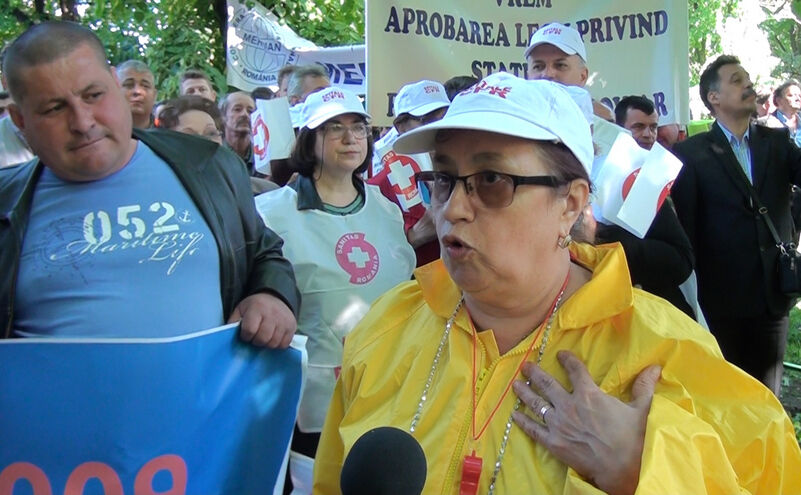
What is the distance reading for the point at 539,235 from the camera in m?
1.97

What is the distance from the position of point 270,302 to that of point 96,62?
0.95 metres

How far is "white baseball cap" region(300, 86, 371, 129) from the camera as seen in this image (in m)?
3.97

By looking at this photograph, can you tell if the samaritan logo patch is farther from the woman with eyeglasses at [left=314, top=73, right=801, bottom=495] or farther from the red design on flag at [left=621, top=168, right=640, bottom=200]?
the woman with eyeglasses at [left=314, top=73, right=801, bottom=495]

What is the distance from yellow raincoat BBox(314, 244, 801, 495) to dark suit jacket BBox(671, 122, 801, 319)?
10.2 feet

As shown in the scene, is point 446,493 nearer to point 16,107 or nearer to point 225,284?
point 225,284

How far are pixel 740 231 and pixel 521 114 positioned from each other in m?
3.50

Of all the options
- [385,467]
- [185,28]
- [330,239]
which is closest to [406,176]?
[330,239]

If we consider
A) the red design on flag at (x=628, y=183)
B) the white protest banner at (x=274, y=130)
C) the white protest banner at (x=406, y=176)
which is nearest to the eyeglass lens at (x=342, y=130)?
the white protest banner at (x=406, y=176)

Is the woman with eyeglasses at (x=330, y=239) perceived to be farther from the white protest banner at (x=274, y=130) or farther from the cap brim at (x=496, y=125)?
the cap brim at (x=496, y=125)

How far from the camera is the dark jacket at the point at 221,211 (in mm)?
2412

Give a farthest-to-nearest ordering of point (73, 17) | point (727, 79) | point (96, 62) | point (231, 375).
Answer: point (73, 17), point (727, 79), point (96, 62), point (231, 375)

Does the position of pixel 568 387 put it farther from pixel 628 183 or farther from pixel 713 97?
pixel 713 97

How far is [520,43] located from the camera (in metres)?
6.03

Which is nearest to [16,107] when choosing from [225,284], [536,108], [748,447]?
[225,284]
